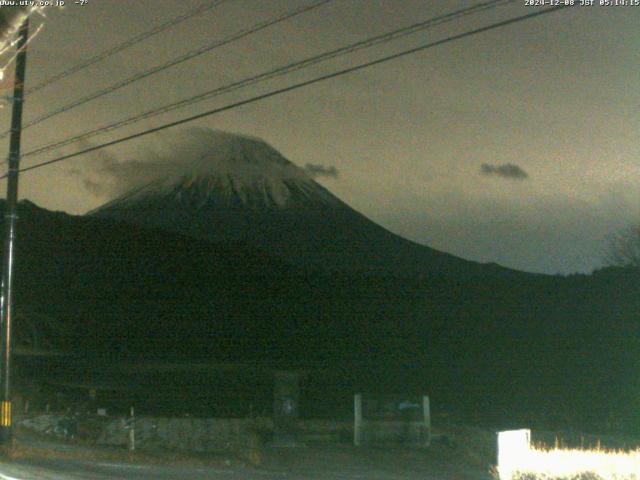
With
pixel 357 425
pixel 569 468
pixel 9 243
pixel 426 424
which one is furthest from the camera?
pixel 426 424

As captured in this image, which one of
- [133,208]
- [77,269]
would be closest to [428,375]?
[77,269]

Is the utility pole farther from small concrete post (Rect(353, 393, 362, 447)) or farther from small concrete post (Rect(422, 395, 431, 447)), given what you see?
small concrete post (Rect(422, 395, 431, 447))

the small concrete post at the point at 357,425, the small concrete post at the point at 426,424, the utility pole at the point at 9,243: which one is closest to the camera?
the utility pole at the point at 9,243

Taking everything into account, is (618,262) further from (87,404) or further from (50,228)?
(50,228)

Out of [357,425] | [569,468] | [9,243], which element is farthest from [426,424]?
[9,243]

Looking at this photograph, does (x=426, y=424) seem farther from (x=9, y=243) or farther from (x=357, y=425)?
(x=9, y=243)

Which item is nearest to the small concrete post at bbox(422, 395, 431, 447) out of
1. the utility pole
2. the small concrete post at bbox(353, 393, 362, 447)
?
the small concrete post at bbox(353, 393, 362, 447)

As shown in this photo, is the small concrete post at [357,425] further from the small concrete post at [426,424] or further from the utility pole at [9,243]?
the utility pole at [9,243]

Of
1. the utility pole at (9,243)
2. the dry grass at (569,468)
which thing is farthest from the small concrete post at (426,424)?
the utility pole at (9,243)

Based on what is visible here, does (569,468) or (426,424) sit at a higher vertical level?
(569,468)
